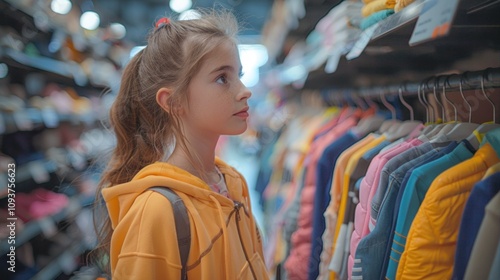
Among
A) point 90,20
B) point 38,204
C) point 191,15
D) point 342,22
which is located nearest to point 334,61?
point 342,22

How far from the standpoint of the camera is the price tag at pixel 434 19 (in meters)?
0.78

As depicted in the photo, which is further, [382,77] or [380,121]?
[382,77]

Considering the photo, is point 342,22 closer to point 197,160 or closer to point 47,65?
Answer: point 197,160

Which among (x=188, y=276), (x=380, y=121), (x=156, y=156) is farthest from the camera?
(x=380, y=121)

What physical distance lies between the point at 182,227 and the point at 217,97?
299 millimetres

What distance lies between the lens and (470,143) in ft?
3.50

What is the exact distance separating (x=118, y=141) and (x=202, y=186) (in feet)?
0.88

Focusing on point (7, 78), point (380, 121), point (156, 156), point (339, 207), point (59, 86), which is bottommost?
point (339, 207)

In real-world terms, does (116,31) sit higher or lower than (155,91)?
higher

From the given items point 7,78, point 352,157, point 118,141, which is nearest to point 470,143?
point 352,157

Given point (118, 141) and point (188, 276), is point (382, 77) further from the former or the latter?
point (188, 276)

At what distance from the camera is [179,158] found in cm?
116

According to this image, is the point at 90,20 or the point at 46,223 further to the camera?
the point at 90,20

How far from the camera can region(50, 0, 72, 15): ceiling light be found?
325 centimetres
